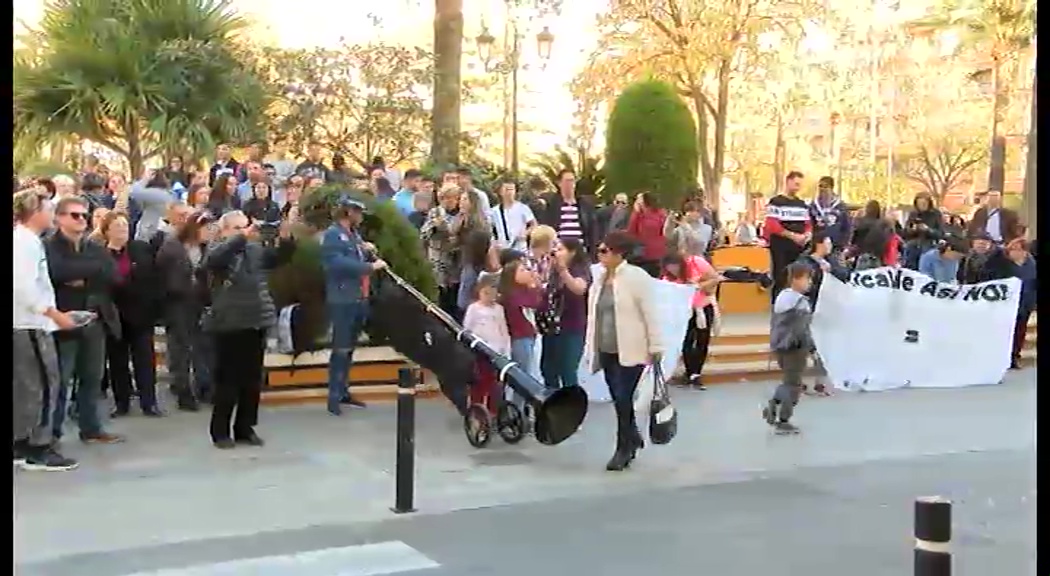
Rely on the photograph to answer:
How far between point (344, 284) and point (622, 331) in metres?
2.52

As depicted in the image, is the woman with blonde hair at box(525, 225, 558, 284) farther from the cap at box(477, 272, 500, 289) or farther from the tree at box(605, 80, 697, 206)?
the tree at box(605, 80, 697, 206)

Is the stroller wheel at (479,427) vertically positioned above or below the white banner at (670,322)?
below

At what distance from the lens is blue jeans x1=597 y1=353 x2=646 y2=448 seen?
7.84 meters

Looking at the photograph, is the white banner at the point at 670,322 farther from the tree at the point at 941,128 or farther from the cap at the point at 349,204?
the tree at the point at 941,128

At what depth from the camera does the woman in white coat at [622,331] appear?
7.75 m

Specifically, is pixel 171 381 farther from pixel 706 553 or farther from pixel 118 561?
pixel 706 553

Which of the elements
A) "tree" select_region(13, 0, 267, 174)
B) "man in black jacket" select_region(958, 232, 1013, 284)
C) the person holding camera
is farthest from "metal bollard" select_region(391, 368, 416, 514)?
"tree" select_region(13, 0, 267, 174)

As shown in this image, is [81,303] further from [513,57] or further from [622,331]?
[513,57]

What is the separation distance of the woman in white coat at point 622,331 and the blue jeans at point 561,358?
1.52 m

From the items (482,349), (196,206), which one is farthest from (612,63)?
(482,349)

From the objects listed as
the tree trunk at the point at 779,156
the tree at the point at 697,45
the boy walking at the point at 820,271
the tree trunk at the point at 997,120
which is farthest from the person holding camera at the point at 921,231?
the tree trunk at the point at 779,156

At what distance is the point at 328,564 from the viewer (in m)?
5.87

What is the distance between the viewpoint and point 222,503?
22.7ft

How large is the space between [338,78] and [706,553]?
14215mm
